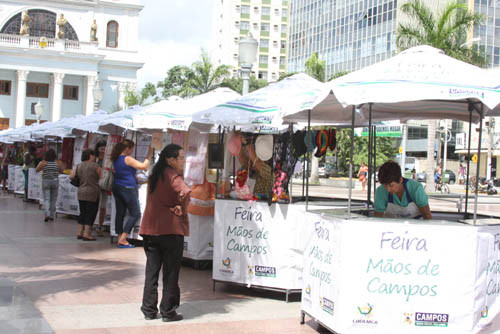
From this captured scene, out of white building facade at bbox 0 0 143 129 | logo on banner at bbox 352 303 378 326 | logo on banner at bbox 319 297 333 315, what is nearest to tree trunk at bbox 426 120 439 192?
logo on banner at bbox 319 297 333 315

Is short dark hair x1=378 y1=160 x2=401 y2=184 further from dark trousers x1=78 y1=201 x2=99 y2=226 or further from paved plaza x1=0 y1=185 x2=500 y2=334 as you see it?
dark trousers x1=78 y1=201 x2=99 y2=226

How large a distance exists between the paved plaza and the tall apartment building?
10928 cm

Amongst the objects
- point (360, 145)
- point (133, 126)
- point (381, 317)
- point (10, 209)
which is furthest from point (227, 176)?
point (360, 145)

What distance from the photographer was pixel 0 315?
650cm

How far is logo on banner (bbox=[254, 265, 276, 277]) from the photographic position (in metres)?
7.80

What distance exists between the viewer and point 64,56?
71.1m

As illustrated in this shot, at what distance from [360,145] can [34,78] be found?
3844cm

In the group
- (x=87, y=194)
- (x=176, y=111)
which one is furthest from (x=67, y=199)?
(x=176, y=111)

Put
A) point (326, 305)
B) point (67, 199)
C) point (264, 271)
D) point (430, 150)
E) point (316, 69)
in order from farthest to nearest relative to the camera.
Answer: point (316, 69)
point (430, 150)
point (67, 199)
point (264, 271)
point (326, 305)

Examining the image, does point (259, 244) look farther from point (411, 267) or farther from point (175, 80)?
point (175, 80)

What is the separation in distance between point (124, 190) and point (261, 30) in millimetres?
112538

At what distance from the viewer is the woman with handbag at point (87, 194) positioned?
1229 centimetres

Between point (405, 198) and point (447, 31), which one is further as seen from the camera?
point (447, 31)

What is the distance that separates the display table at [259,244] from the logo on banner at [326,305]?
1277mm
